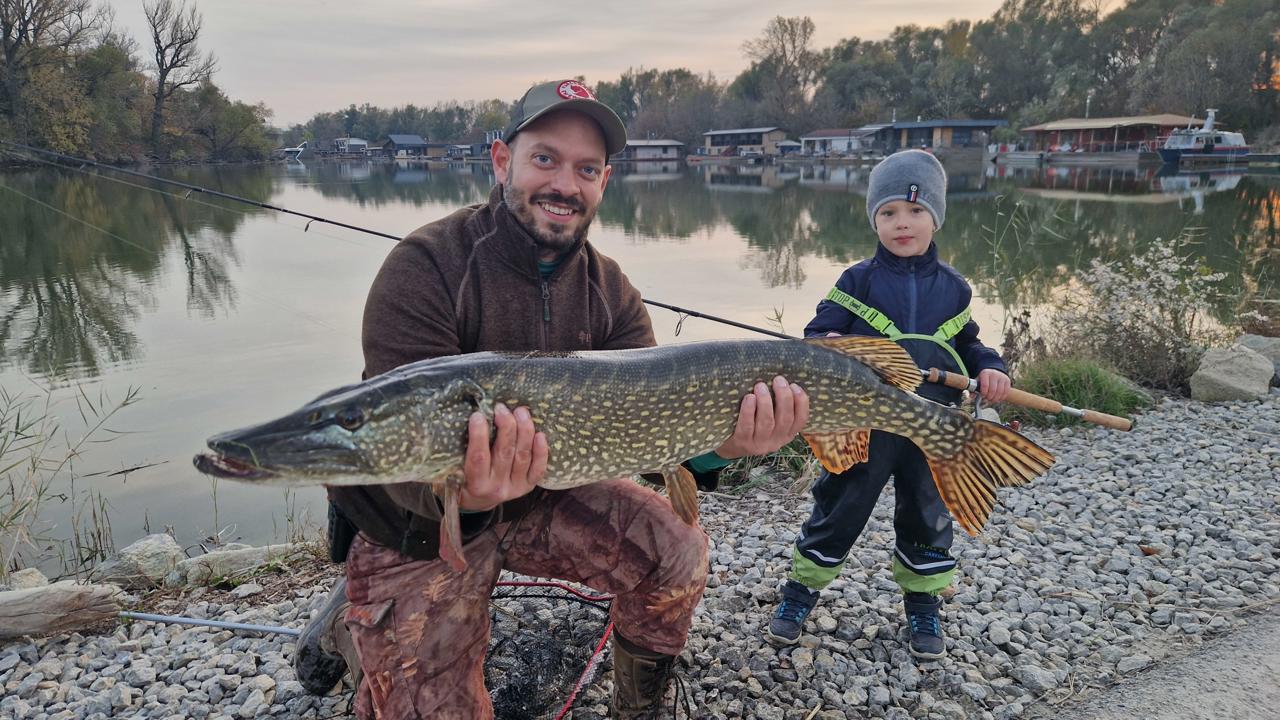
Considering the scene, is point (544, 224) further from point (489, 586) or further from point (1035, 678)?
point (1035, 678)

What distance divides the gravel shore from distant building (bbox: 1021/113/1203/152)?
168ft

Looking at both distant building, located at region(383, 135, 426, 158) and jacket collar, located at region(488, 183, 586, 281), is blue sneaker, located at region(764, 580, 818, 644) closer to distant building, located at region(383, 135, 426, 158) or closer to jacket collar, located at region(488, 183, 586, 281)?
jacket collar, located at region(488, 183, 586, 281)

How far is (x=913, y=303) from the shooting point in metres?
3.07

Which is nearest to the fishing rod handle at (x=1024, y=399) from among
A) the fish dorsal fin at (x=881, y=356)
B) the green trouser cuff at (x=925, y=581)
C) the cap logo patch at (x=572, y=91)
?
the fish dorsal fin at (x=881, y=356)

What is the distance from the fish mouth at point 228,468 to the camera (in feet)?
5.78

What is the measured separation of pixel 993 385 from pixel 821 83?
263ft

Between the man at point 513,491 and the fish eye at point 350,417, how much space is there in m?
0.30

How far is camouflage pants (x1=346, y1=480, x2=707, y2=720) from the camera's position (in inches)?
83.6

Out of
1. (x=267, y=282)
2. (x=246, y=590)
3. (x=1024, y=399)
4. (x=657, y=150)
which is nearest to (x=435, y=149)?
(x=657, y=150)

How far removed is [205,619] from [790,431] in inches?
105

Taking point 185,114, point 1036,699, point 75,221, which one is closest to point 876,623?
point 1036,699

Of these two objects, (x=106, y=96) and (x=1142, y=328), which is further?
(x=106, y=96)

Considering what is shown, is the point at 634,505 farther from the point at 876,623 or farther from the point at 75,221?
the point at 75,221

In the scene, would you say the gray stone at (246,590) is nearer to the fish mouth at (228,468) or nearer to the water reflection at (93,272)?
the fish mouth at (228,468)
